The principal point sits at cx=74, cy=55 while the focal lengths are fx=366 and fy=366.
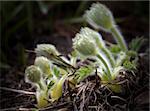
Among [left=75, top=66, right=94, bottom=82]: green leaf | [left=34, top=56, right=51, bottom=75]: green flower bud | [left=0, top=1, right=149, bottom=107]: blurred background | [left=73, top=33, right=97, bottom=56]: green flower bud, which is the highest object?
[left=0, top=1, right=149, bottom=107]: blurred background

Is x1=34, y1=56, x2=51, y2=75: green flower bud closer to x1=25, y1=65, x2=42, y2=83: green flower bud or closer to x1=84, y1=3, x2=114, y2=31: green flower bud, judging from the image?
x1=25, y1=65, x2=42, y2=83: green flower bud

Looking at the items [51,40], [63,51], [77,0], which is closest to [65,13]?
[77,0]

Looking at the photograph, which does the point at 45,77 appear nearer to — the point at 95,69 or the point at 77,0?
the point at 95,69

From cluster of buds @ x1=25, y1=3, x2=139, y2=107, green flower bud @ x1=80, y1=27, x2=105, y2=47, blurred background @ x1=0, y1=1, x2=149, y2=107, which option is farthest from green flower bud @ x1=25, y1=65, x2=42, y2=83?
blurred background @ x1=0, y1=1, x2=149, y2=107

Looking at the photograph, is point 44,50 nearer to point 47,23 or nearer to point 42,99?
point 42,99

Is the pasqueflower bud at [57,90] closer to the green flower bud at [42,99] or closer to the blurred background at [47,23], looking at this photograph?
the green flower bud at [42,99]

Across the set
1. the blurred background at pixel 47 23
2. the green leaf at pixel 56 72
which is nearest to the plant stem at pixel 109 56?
the green leaf at pixel 56 72
